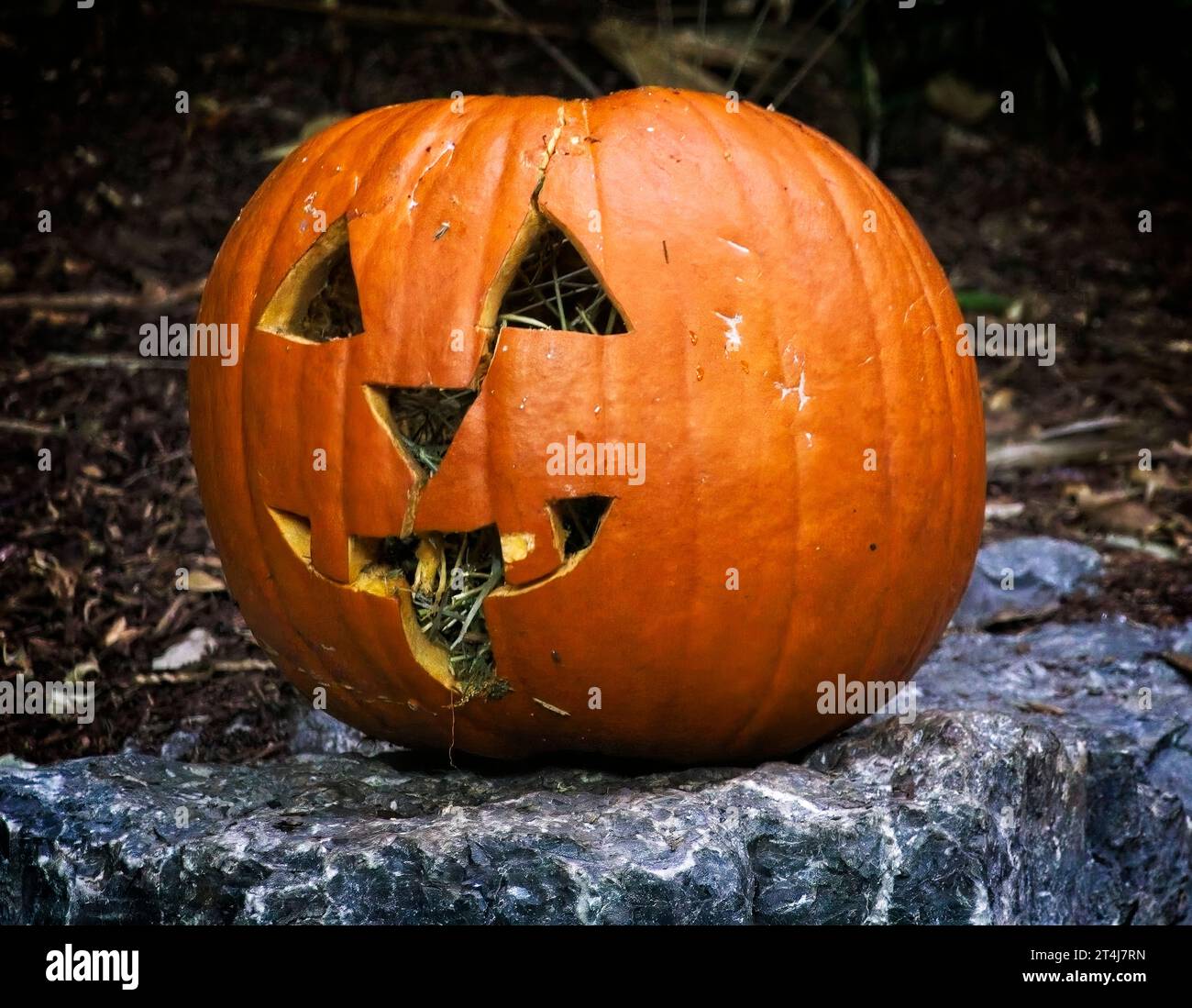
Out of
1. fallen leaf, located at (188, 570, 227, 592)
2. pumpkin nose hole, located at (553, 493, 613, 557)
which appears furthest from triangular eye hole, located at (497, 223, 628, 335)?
fallen leaf, located at (188, 570, 227, 592)

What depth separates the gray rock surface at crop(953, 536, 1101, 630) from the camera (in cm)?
404

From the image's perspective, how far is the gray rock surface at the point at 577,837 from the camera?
204 cm

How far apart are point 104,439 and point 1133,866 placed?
10.9 ft

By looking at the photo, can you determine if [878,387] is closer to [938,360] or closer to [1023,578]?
[938,360]

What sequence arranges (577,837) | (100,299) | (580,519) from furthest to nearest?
(100,299), (580,519), (577,837)

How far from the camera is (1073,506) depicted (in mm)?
4938

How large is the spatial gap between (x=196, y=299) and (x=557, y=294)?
3.13m

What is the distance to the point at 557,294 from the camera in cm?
234

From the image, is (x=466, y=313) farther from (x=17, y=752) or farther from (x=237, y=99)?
(x=237, y=99)

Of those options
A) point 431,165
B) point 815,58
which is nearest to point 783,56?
point 815,58

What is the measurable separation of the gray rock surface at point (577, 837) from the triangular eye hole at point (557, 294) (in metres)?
0.83

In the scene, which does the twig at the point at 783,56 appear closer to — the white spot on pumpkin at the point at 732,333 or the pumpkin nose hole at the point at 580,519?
the white spot on pumpkin at the point at 732,333

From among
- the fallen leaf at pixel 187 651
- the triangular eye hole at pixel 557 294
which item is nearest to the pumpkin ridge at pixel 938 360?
the triangular eye hole at pixel 557 294

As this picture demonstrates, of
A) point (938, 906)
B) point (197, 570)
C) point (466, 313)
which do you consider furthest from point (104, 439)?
point (938, 906)
